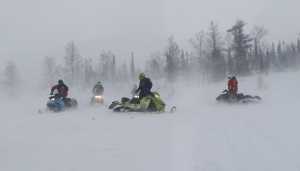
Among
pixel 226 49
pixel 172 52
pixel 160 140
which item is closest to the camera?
pixel 160 140

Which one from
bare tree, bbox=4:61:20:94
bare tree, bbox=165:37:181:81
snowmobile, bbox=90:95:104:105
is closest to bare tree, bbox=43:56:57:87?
bare tree, bbox=4:61:20:94

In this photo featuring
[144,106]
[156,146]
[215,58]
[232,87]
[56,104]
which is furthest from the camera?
[215,58]

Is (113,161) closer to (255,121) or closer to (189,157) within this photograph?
(189,157)

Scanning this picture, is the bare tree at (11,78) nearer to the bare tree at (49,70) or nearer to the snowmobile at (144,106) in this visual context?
the bare tree at (49,70)

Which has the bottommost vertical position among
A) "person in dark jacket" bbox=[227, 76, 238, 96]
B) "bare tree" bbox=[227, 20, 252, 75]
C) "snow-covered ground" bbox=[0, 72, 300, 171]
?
"snow-covered ground" bbox=[0, 72, 300, 171]

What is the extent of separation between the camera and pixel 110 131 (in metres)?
9.83

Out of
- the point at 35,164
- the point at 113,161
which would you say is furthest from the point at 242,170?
the point at 35,164

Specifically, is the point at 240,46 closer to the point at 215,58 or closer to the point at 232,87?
the point at 215,58

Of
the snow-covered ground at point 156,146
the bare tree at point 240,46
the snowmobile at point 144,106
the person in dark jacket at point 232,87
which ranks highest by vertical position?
the bare tree at point 240,46

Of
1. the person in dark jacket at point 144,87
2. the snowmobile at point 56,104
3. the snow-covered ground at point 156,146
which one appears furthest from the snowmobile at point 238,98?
the snowmobile at point 56,104

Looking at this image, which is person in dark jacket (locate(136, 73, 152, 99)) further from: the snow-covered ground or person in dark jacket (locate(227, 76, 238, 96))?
person in dark jacket (locate(227, 76, 238, 96))

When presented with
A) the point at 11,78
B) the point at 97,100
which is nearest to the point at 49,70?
the point at 11,78

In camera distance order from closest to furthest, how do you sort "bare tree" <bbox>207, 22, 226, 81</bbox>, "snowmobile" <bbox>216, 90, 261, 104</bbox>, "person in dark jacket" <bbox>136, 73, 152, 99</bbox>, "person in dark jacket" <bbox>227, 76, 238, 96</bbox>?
"person in dark jacket" <bbox>136, 73, 152, 99</bbox> → "snowmobile" <bbox>216, 90, 261, 104</bbox> → "person in dark jacket" <bbox>227, 76, 238, 96</bbox> → "bare tree" <bbox>207, 22, 226, 81</bbox>

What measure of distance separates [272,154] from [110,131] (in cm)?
457
